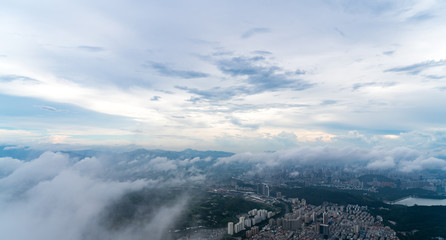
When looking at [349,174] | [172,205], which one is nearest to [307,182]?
[349,174]

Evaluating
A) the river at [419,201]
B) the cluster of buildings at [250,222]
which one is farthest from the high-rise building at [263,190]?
the river at [419,201]

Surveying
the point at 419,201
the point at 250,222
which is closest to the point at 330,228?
the point at 250,222

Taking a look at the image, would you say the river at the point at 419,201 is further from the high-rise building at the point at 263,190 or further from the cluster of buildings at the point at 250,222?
the cluster of buildings at the point at 250,222

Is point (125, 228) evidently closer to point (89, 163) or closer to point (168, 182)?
point (89, 163)

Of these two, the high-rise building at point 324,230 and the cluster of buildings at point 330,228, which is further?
the high-rise building at point 324,230

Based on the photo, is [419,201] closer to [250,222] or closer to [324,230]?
[324,230]

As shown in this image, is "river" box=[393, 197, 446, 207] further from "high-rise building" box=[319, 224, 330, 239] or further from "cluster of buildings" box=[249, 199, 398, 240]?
"high-rise building" box=[319, 224, 330, 239]
